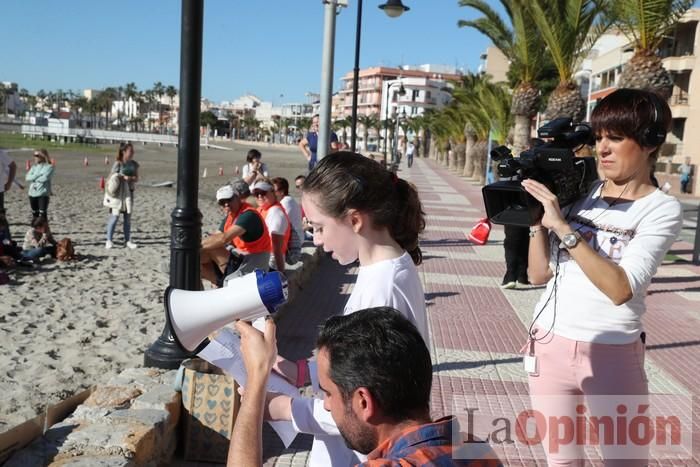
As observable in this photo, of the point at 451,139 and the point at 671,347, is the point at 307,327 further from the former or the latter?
the point at 451,139

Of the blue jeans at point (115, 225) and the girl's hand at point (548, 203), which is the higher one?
the girl's hand at point (548, 203)

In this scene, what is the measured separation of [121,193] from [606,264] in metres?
10.2

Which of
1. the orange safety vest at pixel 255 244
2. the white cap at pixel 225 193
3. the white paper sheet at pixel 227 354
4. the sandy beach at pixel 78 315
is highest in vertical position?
the white cap at pixel 225 193

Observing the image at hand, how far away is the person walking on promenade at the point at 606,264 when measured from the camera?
2113 millimetres

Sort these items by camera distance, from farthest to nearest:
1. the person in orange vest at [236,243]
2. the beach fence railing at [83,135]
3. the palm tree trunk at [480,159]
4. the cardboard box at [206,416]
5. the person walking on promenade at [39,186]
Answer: the beach fence railing at [83,135] → the palm tree trunk at [480,159] → the person walking on promenade at [39,186] → the person in orange vest at [236,243] → the cardboard box at [206,416]

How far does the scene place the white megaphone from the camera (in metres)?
1.95

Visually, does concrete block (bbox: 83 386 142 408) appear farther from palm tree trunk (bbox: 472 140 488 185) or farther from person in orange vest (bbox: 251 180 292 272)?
palm tree trunk (bbox: 472 140 488 185)

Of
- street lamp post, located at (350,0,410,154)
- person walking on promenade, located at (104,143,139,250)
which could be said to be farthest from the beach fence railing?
person walking on promenade, located at (104,143,139,250)

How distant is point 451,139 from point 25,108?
166m

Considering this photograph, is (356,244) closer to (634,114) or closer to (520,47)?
(634,114)

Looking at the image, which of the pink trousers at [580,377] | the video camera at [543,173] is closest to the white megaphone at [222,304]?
the video camera at [543,173]

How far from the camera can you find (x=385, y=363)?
148 cm

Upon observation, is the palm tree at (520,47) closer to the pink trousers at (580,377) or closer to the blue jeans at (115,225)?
the blue jeans at (115,225)

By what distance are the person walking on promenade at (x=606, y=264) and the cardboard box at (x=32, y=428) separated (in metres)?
2.47
